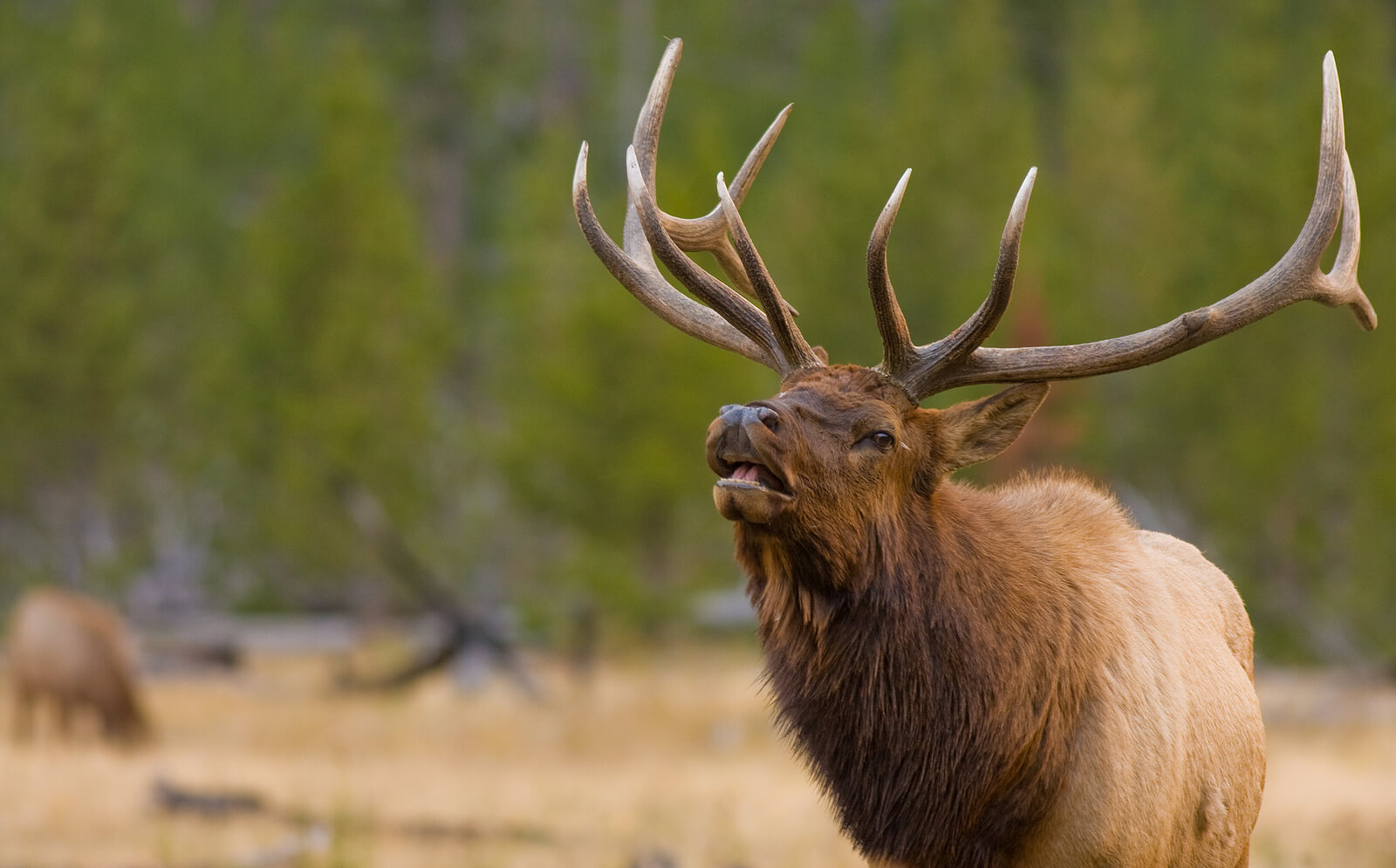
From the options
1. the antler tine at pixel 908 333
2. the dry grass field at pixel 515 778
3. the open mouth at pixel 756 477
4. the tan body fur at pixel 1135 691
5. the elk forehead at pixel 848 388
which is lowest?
the dry grass field at pixel 515 778

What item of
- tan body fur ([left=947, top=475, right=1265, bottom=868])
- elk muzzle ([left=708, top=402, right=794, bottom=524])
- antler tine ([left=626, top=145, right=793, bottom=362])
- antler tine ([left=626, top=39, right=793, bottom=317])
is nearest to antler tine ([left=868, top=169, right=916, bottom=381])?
antler tine ([left=626, top=145, right=793, bottom=362])

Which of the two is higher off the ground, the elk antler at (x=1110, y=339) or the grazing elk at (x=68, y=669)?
the elk antler at (x=1110, y=339)

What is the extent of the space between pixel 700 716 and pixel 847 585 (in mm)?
10976

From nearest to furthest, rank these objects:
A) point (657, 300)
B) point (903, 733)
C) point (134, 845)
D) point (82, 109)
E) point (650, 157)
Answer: point (903, 733) → point (657, 300) → point (650, 157) → point (134, 845) → point (82, 109)

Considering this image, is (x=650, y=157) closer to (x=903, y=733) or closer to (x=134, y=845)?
(x=903, y=733)

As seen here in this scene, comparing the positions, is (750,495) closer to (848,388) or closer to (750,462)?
(750,462)

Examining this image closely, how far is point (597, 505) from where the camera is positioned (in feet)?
51.2

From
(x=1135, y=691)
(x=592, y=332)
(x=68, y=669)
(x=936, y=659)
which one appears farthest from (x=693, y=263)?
(x=592, y=332)

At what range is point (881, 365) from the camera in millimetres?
4398

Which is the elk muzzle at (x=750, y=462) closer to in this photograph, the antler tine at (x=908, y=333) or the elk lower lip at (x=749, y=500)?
the elk lower lip at (x=749, y=500)

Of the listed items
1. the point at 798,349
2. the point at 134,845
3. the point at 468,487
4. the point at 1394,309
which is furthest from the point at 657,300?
the point at 468,487

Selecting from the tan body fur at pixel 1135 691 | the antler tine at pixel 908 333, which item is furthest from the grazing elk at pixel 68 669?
the antler tine at pixel 908 333

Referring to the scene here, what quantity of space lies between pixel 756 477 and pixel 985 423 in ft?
2.58

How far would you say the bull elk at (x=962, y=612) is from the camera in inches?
158
